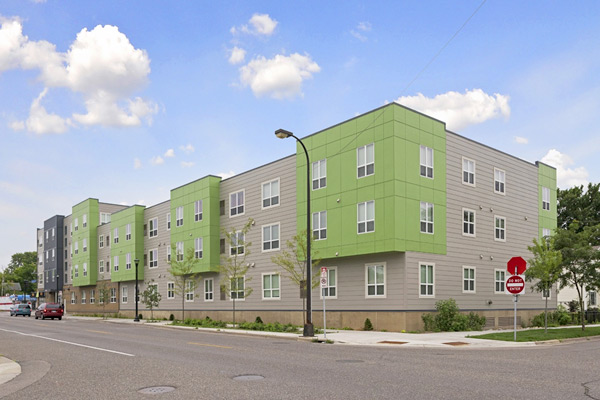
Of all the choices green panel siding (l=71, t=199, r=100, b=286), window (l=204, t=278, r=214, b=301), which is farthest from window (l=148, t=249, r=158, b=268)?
green panel siding (l=71, t=199, r=100, b=286)

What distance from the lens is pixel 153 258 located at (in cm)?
5756

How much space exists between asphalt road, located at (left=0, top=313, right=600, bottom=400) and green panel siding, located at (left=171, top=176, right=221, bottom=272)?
2660 centimetres

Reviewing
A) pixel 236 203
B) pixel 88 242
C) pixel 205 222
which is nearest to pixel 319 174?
pixel 236 203

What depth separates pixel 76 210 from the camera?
7894 cm

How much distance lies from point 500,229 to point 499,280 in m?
3.36

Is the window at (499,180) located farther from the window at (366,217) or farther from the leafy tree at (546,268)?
the window at (366,217)

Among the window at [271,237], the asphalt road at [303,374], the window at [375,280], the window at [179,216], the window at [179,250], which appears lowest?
the asphalt road at [303,374]

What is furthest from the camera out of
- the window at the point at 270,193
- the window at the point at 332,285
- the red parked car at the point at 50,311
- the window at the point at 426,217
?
the red parked car at the point at 50,311

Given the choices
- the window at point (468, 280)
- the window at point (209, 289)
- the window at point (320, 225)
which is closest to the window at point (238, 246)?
the window at point (209, 289)

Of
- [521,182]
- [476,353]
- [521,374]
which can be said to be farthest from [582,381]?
[521,182]

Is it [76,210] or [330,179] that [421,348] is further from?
[76,210]

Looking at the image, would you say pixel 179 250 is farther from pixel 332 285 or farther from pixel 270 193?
pixel 332 285

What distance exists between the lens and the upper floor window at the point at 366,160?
31.4m

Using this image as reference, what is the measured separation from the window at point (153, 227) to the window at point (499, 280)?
35.2 meters
